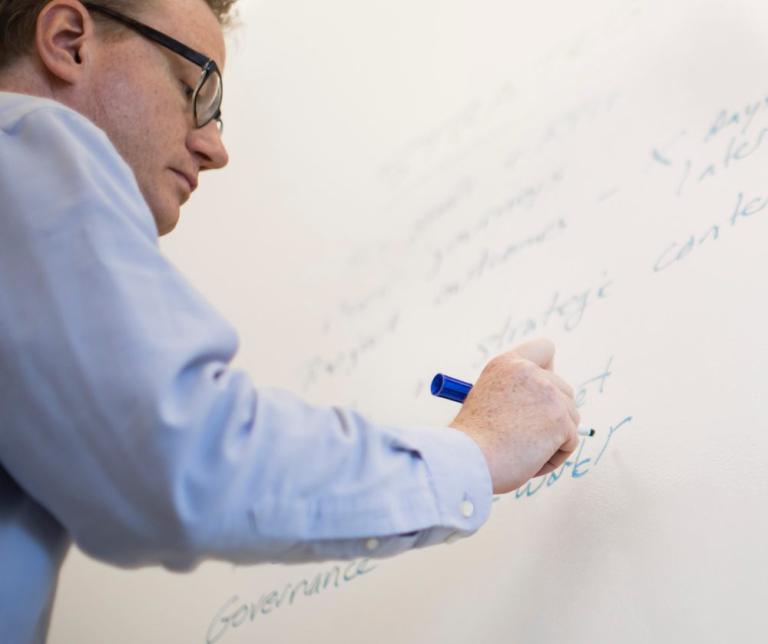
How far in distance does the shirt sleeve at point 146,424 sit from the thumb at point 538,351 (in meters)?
0.16

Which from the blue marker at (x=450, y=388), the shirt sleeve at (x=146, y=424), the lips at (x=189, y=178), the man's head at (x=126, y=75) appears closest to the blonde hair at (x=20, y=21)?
the man's head at (x=126, y=75)

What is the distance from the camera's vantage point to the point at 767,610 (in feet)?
1.53

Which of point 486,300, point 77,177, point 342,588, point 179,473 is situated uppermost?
point 77,177

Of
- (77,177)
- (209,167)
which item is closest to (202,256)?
(209,167)

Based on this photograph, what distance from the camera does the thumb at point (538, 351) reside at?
55cm

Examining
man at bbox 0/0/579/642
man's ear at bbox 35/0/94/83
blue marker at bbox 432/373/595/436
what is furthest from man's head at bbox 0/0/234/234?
blue marker at bbox 432/373/595/436

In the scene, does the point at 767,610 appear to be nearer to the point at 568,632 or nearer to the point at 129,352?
the point at 568,632

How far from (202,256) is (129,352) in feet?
1.83

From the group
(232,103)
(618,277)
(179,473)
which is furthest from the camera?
(232,103)

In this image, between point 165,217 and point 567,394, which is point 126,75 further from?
point 567,394

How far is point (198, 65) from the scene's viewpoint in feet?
1.99

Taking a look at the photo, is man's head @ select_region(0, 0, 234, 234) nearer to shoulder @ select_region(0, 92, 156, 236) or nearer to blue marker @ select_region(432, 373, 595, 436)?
shoulder @ select_region(0, 92, 156, 236)

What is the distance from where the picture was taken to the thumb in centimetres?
55

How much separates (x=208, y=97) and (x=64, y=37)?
0.34 feet
